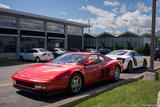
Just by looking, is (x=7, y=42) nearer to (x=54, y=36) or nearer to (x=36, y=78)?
(x=54, y=36)

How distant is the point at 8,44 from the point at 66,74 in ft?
67.5

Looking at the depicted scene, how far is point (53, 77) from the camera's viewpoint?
4.77m

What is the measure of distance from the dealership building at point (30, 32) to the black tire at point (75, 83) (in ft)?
63.4

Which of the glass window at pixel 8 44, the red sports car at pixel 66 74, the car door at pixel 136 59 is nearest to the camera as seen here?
the red sports car at pixel 66 74

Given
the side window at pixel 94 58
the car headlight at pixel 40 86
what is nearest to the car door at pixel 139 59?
the side window at pixel 94 58

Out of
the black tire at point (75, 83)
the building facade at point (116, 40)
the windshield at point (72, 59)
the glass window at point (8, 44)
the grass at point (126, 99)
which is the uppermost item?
the building facade at point (116, 40)

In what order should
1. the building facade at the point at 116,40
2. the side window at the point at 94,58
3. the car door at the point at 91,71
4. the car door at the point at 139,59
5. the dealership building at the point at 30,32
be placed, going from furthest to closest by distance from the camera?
the building facade at the point at 116,40 < the dealership building at the point at 30,32 < the car door at the point at 139,59 < the side window at the point at 94,58 < the car door at the point at 91,71

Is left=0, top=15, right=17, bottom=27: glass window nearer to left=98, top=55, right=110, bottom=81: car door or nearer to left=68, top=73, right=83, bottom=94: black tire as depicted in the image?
left=98, top=55, right=110, bottom=81: car door

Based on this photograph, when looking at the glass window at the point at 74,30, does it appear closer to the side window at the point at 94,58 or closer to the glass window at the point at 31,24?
the glass window at the point at 31,24

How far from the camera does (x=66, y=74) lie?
16.7 feet

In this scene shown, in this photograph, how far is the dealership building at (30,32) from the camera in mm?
22955

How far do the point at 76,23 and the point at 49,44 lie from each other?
24.1 feet

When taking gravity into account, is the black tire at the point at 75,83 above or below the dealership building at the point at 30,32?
below

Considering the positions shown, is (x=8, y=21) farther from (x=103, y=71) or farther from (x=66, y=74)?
(x=66, y=74)
